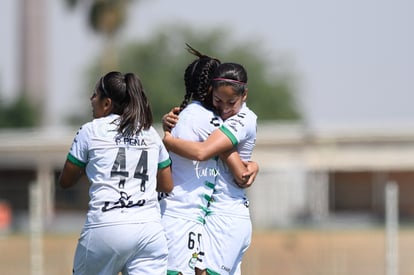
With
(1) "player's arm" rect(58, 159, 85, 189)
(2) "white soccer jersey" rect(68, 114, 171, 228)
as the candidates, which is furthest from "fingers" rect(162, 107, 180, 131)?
(1) "player's arm" rect(58, 159, 85, 189)

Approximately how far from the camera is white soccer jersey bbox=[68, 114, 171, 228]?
6.64 metres

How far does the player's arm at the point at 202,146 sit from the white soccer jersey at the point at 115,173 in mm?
322

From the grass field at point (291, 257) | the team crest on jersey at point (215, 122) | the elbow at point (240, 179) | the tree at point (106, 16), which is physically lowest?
the grass field at point (291, 257)

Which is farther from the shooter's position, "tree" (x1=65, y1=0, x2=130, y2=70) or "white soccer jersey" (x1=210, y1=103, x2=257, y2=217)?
"tree" (x1=65, y1=0, x2=130, y2=70)

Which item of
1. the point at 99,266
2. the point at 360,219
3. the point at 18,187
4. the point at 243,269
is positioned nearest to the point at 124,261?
the point at 99,266

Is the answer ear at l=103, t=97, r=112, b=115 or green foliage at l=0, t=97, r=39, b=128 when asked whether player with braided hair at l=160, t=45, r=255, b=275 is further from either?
green foliage at l=0, t=97, r=39, b=128

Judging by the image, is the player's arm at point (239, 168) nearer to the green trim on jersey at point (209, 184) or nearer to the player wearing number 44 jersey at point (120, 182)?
the green trim on jersey at point (209, 184)

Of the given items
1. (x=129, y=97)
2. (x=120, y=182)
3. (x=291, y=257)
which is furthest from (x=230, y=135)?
(x=291, y=257)

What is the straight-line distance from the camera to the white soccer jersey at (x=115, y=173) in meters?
6.64

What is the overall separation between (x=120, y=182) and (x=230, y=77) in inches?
37.9

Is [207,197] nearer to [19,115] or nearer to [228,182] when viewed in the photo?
[228,182]

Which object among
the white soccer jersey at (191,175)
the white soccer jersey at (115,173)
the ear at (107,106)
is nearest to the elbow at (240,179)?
Result: the white soccer jersey at (191,175)

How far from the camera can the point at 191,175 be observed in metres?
7.18

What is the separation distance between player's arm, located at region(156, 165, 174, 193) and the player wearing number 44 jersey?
0.07m
